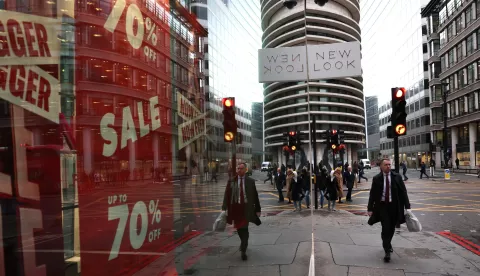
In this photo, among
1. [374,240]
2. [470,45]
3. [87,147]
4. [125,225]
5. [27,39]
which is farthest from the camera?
[470,45]

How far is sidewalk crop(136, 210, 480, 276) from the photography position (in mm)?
6070

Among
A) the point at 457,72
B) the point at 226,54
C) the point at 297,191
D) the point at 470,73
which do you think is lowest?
the point at 297,191

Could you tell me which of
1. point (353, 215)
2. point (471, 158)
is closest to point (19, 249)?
point (353, 215)

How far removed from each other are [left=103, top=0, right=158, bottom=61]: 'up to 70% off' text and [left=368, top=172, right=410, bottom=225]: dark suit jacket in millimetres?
4921

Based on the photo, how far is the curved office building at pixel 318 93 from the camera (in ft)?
219

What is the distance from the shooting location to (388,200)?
6836 millimetres

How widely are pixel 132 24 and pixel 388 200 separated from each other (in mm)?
5356

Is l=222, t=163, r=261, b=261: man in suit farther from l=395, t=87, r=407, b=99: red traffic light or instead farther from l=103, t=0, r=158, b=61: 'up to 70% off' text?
l=395, t=87, r=407, b=99: red traffic light

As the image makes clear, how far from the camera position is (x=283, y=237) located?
870 centimetres

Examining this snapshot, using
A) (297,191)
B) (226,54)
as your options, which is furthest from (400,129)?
(226,54)

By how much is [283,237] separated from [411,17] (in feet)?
254

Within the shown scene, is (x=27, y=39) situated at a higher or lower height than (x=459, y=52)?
lower

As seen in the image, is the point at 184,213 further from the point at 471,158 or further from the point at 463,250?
the point at 471,158

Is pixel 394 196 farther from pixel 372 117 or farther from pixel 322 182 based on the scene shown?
pixel 372 117
